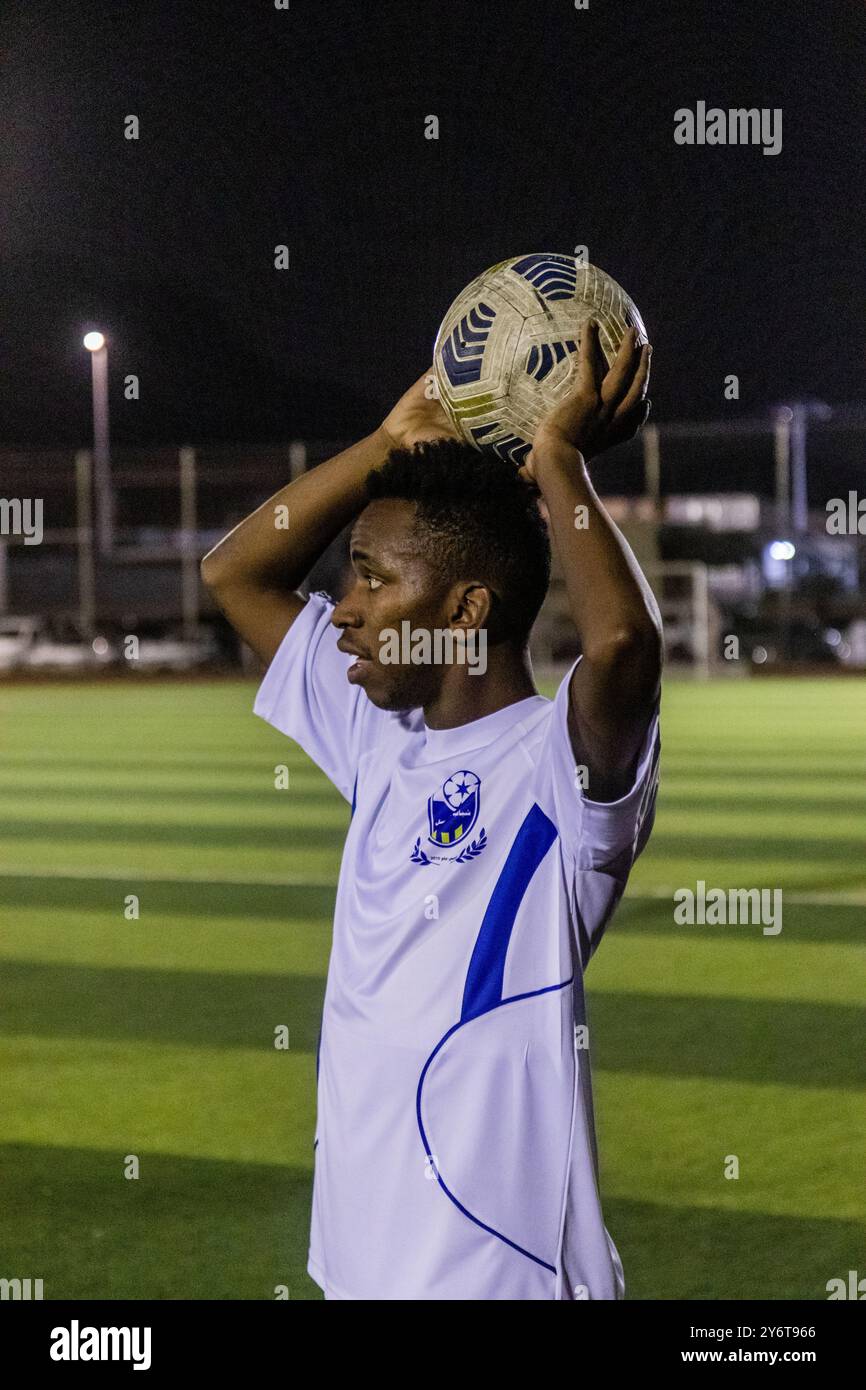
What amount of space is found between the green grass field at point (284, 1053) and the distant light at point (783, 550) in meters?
21.0

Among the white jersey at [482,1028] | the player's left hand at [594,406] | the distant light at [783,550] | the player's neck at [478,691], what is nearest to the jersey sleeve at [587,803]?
the white jersey at [482,1028]

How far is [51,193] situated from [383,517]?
7.70m

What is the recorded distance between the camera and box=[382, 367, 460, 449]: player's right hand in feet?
Result: 7.75

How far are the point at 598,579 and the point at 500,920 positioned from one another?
438 millimetres

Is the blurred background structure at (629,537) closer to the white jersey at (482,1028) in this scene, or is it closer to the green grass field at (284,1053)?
the green grass field at (284,1053)

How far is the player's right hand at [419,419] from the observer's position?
2.36 metres

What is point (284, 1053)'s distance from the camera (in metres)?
5.27

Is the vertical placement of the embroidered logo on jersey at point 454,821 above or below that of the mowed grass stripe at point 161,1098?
above

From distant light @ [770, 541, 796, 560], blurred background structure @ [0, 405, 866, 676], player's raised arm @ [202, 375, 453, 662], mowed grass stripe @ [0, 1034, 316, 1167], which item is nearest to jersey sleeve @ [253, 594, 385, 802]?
player's raised arm @ [202, 375, 453, 662]

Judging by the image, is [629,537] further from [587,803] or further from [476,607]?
[587,803]

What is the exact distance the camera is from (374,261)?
22094 millimetres

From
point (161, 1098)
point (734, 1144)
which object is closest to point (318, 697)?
point (734, 1144)

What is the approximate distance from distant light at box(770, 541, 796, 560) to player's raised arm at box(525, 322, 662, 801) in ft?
101

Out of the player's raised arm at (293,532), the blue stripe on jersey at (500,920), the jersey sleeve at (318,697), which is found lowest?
the blue stripe on jersey at (500,920)
